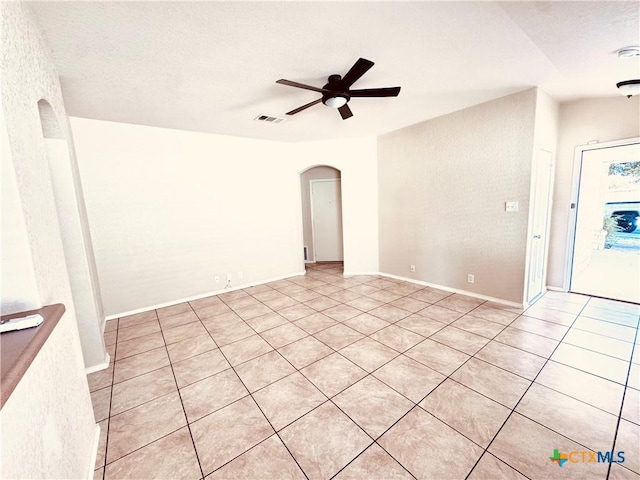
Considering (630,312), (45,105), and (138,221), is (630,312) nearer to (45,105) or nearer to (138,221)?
(45,105)

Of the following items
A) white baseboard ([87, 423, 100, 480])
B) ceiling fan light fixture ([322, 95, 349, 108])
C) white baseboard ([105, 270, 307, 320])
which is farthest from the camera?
white baseboard ([105, 270, 307, 320])

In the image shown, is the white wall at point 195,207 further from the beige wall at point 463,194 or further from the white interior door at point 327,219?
the white interior door at point 327,219

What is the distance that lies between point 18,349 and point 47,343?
38 centimetres

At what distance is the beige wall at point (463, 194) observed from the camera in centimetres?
318

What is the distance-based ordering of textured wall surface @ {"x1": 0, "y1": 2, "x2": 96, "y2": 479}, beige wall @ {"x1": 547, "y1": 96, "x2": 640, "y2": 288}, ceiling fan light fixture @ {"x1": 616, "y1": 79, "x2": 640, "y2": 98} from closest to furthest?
textured wall surface @ {"x1": 0, "y1": 2, "x2": 96, "y2": 479} → ceiling fan light fixture @ {"x1": 616, "y1": 79, "x2": 640, "y2": 98} → beige wall @ {"x1": 547, "y1": 96, "x2": 640, "y2": 288}

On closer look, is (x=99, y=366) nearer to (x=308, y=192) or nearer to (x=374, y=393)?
(x=374, y=393)

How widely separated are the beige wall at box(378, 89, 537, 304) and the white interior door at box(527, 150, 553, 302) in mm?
224

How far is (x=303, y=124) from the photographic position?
384 cm

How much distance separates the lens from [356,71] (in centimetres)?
206

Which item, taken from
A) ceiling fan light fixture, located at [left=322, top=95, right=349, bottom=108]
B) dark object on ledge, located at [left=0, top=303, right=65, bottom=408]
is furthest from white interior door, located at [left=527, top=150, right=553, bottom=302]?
dark object on ledge, located at [left=0, top=303, right=65, bottom=408]

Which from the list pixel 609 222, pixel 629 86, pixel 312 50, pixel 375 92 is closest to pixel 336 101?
pixel 375 92

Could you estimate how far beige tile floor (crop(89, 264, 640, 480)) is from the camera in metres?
1.47

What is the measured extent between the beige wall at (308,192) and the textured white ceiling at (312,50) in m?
2.91

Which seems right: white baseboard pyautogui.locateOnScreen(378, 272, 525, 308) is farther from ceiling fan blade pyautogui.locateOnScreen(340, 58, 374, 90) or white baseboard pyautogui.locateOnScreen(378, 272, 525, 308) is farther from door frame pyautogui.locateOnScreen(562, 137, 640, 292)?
ceiling fan blade pyautogui.locateOnScreen(340, 58, 374, 90)
